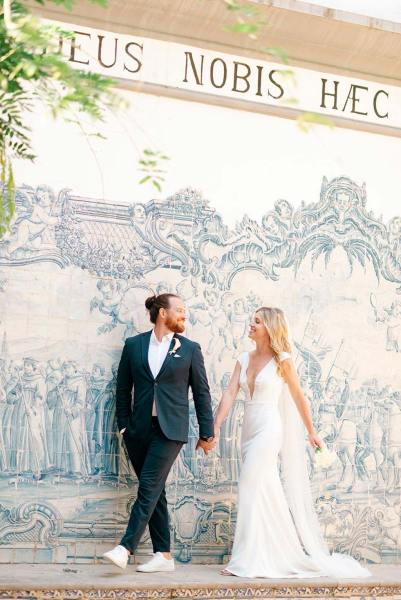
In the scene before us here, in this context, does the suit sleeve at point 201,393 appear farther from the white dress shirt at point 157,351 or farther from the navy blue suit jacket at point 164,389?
the white dress shirt at point 157,351

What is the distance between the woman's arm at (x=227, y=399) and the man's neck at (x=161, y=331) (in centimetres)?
63

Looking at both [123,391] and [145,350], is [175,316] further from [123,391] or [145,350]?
[123,391]

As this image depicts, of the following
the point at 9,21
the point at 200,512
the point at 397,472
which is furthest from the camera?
the point at 397,472

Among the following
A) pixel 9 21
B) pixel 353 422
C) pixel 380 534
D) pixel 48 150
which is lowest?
pixel 380 534

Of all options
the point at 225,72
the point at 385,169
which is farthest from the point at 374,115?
the point at 225,72

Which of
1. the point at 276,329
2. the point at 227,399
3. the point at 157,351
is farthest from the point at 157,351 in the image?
the point at 276,329

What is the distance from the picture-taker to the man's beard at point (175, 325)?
8.72 metres

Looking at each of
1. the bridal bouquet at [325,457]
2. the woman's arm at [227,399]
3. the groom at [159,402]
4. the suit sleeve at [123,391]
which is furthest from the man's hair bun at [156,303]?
the bridal bouquet at [325,457]

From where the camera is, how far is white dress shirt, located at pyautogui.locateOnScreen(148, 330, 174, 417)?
869 cm

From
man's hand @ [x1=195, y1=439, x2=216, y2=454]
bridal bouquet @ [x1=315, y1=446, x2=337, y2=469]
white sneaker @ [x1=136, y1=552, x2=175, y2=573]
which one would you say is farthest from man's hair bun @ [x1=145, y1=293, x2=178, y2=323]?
white sneaker @ [x1=136, y1=552, x2=175, y2=573]

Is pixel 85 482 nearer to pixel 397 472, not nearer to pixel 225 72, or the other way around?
pixel 397 472

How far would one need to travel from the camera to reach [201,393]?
8734 mm

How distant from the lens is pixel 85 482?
878 cm

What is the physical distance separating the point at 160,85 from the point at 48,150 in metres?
1.09
